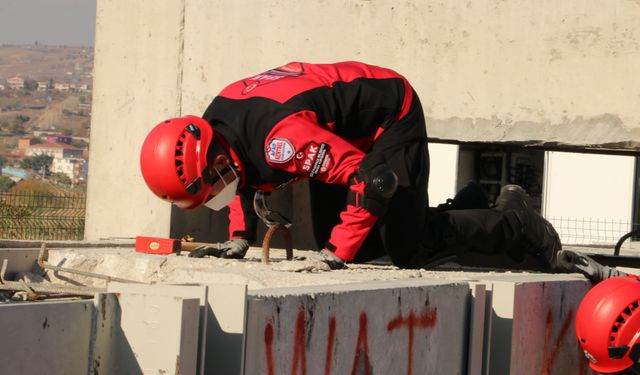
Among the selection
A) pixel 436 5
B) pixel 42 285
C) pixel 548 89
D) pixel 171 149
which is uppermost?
pixel 436 5

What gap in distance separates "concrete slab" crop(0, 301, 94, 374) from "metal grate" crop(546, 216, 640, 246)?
1658 cm

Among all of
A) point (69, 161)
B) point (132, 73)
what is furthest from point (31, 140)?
point (132, 73)

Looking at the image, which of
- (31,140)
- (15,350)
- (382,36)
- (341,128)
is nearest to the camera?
(15,350)

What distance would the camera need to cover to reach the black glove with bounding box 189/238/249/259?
5930 millimetres

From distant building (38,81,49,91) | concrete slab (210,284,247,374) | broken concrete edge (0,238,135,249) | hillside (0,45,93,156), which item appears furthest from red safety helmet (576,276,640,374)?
distant building (38,81,49,91)

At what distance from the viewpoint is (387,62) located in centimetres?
693

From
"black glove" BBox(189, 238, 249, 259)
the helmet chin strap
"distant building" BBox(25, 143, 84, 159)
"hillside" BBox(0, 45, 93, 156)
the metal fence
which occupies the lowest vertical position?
the metal fence

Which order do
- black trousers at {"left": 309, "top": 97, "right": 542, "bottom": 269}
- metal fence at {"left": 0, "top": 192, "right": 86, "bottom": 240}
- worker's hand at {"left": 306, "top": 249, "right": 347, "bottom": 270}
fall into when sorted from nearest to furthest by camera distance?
worker's hand at {"left": 306, "top": 249, "right": 347, "bottom": 270}
black trousers at {"left": 309, "top": 97, "right": 542, "bottom": 269}
metal fence at {"left": 0, "top": 192, "right": 86, "bottom": 240}

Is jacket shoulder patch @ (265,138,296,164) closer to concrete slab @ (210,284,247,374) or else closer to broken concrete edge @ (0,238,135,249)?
broken concrete edge @ (0,238,135,249)

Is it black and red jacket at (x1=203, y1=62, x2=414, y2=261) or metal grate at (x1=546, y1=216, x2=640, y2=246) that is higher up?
black and red jacket at (x1=203, y1=62, x2=414, y2=261)

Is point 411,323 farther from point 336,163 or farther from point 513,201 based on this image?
point 513,201

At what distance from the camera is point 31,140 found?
98.6 m

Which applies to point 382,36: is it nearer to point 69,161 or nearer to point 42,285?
point 42,285

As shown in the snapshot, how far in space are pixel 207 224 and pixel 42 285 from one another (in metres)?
2.65
